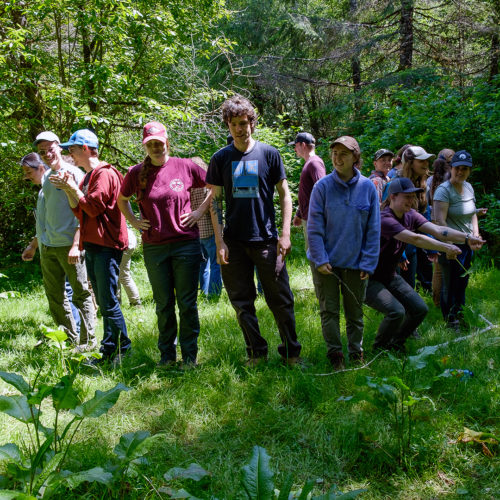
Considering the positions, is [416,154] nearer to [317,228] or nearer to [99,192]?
[317,228]

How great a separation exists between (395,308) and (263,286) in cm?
113

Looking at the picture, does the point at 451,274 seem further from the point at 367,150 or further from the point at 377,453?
the point at 367,150

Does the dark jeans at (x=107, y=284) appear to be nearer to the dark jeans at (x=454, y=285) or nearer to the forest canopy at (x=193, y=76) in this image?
the dark jeans at (x=454, y=285)

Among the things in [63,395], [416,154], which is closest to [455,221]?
[416,154]

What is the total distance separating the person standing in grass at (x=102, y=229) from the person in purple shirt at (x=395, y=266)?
2.30 metres

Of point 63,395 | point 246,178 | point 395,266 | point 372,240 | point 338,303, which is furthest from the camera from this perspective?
point 395,266

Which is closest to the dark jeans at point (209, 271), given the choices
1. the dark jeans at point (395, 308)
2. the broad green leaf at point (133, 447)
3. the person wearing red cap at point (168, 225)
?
the person wearing red cap at point (168, 225)

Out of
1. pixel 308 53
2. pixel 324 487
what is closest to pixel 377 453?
pixel 324 487

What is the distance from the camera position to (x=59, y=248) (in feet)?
14.7

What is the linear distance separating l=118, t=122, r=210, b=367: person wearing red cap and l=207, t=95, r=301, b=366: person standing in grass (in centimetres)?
28

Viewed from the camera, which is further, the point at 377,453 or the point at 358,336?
the point at 358,336

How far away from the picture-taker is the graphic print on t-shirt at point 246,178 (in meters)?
3.66

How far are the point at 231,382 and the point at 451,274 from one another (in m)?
2.72

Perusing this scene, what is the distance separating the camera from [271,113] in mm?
17016
